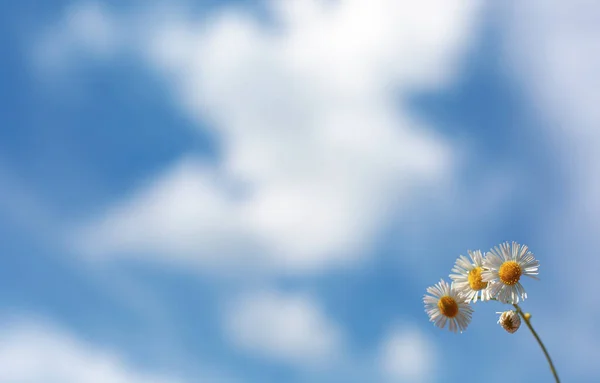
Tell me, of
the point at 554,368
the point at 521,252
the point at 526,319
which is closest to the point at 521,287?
the point at 521,252

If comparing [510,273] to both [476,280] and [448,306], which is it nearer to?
[476,280]

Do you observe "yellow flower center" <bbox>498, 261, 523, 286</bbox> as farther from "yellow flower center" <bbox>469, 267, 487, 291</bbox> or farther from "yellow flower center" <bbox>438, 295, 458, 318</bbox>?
"yellow flower center" <bbox>438, 295, 458, 318</bbox>

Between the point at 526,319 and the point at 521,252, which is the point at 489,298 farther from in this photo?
the point at 526,319

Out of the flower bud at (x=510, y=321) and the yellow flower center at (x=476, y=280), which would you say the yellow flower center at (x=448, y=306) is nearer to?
the yellow flower center at (x=476, y=280)

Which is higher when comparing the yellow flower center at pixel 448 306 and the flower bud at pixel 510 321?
the yellow flower center at pixel 448 306

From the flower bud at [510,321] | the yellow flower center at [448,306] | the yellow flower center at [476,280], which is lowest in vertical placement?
the flower bud at [510,321]

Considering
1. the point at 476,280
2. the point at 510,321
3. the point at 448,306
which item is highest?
the point at 476,280

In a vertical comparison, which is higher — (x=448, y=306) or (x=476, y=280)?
(x=476, y=280)
